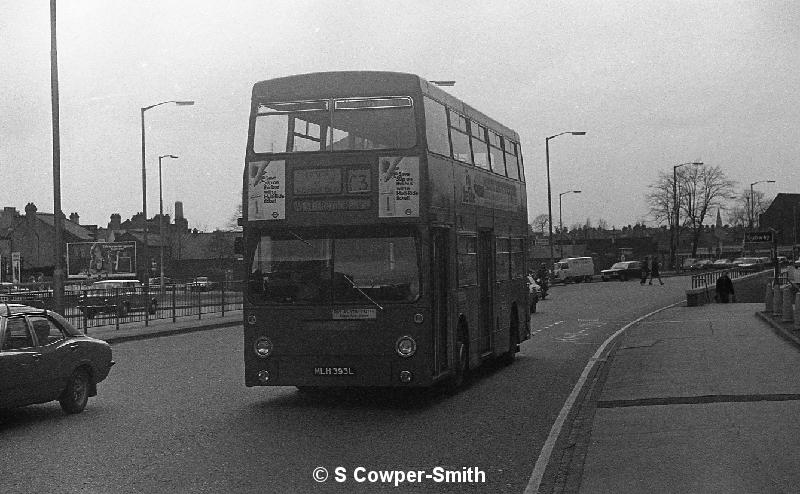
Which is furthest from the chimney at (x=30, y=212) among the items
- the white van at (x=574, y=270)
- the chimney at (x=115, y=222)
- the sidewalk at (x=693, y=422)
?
the sidewalk at (x=693, y=422)

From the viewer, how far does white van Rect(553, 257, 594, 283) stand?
82.1 m

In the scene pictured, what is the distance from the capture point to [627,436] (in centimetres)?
1061

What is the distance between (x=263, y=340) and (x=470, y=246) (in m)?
3.76

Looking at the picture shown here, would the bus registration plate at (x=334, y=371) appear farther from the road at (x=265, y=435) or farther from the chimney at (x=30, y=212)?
the chimney at (x=30, y=212)

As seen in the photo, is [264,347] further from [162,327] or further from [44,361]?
[162,327]

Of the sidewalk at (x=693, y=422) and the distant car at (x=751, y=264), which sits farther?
the distant car at (x=751, y=264)

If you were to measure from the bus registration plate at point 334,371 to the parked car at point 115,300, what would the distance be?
725 inches

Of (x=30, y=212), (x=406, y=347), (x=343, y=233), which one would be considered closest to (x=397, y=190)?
(x=343, y=233)

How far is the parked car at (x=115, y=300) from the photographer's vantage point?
3019 centimetres

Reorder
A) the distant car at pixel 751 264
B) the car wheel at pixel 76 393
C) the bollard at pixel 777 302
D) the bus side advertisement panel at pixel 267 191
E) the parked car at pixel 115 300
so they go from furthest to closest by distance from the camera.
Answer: the distant car at pixel 751 264
the bollard at pixel 777 302
the parked car at pixel 115 300
the bus side advertisement panel at pixel 267 191
the car wheel at pixel 76 393

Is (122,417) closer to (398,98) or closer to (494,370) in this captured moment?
(398,98)

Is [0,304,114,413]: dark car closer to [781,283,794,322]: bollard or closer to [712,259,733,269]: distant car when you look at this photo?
[781,283,794,322]: bollard

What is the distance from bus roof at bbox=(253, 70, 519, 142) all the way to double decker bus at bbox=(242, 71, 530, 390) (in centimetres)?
1

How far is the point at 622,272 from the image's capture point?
86.8m
